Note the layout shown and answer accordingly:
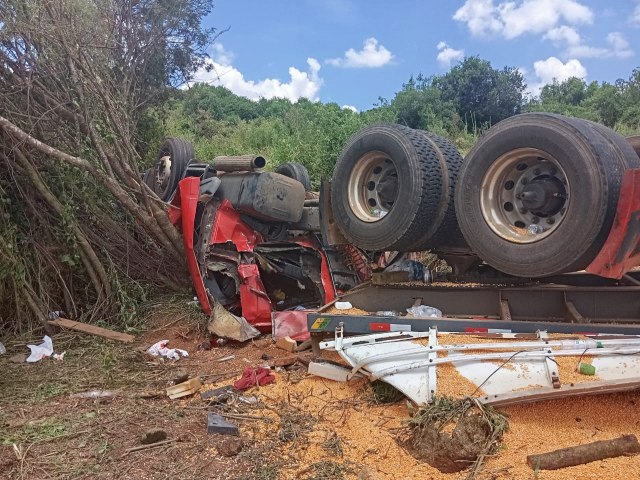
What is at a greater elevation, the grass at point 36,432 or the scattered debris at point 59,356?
the grass at point 36,432

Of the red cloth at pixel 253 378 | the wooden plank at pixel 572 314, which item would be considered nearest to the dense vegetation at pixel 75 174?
the red cloth at pixel 253 378

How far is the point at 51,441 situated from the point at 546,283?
3.37 meters

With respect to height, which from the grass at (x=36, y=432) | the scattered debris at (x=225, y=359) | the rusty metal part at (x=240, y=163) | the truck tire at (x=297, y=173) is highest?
the rusty metal part at (x=240, y=163)

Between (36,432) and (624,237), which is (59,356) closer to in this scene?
(36,432)

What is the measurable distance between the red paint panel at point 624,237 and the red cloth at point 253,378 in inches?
91.6

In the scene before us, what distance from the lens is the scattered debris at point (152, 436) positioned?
11.2 feet

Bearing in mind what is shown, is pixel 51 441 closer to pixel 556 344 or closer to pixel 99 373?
A: pixel 99 373

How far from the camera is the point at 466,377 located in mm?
3244

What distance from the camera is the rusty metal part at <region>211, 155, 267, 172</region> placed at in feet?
21.7

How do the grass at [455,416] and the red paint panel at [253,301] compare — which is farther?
the red paint panel at [253,301]

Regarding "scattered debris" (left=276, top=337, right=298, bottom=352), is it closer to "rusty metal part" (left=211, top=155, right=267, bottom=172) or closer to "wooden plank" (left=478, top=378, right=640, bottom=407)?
"rusty metal part" (left=211, top=155, right=267, bottom=172)

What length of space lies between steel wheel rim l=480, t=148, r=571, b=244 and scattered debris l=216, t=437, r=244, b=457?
2.05m

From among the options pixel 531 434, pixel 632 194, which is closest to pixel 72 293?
pixel 531 434

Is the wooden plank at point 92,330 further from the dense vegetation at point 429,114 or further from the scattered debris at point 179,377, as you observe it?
the dense vegetation at point 429,114
